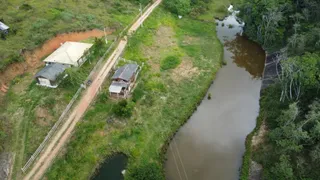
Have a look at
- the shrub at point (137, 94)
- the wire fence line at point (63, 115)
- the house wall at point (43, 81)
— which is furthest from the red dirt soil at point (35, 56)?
the shrub at point (137, 94)

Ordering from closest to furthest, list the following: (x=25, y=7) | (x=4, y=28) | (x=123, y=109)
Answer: (x=123, y=109) → (x=4, y=28) → (x=25, y=7)

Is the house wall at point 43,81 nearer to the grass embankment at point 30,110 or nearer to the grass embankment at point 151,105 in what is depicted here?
the grass embankment at point 30,110

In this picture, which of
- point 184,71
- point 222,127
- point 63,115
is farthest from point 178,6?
point 63,115

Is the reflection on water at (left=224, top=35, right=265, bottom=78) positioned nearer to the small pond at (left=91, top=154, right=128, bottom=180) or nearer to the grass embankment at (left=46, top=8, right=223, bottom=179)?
the grass embankment at (left=46, top=8, right=223, bottom=179)

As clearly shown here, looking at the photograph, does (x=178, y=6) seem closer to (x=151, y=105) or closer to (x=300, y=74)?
(x=151, y=105)

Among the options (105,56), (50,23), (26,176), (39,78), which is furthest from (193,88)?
(50,23)

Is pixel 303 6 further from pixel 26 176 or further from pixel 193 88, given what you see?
pixel 26 176
